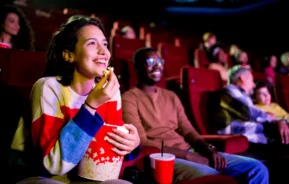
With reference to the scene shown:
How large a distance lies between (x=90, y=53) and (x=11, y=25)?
102 centimetres

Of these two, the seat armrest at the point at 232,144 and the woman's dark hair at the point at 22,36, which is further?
the woman's dark hair at the point at 22,36

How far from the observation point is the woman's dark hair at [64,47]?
23.6 inches

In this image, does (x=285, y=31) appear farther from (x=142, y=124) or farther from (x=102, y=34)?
(x=102, y=34)

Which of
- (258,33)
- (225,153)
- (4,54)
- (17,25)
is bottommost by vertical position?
(225,153)

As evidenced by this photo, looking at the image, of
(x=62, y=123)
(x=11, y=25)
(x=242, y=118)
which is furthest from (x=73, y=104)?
(x=11, y=25)

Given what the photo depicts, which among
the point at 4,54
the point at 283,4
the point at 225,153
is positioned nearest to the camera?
the point at 4,54

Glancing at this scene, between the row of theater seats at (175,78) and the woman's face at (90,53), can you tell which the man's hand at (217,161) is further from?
the woman's face at (90,53)

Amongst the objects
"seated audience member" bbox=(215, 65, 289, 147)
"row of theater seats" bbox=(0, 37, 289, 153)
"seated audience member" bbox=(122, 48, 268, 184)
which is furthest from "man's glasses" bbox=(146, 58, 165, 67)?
"seated audience member" bbox=(215, 65, 289, 147)

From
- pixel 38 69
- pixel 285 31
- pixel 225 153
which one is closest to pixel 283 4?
pixel 285 31

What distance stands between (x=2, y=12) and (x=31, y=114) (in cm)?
112

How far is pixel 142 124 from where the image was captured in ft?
3.23

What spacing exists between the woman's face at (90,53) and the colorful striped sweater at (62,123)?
0.17 feet

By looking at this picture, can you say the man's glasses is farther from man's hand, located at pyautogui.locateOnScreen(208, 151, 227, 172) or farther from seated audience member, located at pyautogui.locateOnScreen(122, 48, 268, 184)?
man's hand, located at pyautogui.locateOnScreen(208, 151, 227, 172)

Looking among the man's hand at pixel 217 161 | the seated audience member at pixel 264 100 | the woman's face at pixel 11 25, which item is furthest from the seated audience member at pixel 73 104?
→ the seated audience member at pixel 264 100
